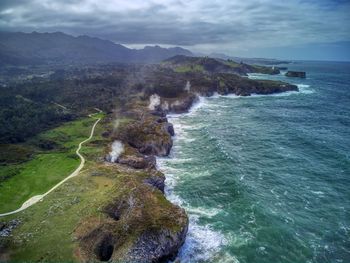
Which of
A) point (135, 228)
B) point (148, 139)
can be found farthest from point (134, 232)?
point (148, 139)

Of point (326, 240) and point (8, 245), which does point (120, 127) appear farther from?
point (326, 240)

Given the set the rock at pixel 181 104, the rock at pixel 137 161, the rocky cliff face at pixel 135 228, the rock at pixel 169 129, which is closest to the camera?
the rocky cliff face at pixel 135 228

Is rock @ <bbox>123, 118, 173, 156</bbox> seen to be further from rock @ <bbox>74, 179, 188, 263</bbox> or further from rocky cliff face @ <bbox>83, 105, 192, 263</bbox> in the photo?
rock @ <bbox>74, 179, 188, 263</bbox>

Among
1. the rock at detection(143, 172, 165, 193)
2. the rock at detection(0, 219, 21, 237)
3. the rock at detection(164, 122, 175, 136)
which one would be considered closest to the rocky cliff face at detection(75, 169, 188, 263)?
the rock at detection(143, 172, 165, 193)

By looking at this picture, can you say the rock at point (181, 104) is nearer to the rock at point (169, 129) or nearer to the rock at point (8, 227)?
the rock at point (169, 129)

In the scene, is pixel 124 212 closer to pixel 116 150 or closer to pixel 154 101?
pixel 116 150

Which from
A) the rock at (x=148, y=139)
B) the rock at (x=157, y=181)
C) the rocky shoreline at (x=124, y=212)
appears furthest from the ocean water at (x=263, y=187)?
the rocky shoreline at (x=124, y=212)
